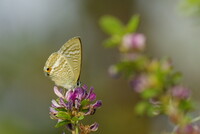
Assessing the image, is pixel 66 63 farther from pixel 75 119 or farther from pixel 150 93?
pixel 150 93

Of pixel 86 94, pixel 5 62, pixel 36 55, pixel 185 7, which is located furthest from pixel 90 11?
pixel 86 94

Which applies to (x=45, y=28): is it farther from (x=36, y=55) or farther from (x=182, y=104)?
(x=182, y=104)

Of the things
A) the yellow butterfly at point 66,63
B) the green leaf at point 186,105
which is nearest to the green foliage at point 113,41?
the green leaf at point 186,105

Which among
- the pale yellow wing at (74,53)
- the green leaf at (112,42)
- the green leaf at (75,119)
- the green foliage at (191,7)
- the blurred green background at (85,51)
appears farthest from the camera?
the blurred green background at (85,51)

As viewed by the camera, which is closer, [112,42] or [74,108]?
[74,108]

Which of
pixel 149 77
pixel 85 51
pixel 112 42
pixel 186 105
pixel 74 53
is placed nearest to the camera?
pixel 74 53

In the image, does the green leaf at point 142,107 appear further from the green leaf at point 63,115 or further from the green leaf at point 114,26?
the green leaf at point 63,115

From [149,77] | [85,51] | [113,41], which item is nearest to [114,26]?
[113,41]
